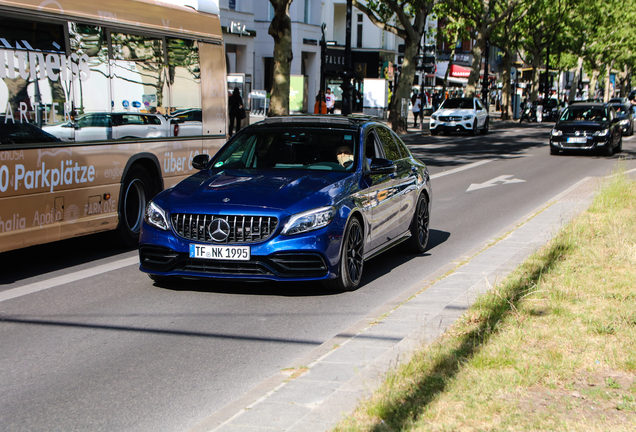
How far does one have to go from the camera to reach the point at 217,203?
6.90 m

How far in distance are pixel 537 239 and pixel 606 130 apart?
61.1ft

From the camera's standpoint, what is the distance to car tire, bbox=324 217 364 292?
23.6 feet

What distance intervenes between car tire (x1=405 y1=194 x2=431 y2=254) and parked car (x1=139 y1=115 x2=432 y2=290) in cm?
67

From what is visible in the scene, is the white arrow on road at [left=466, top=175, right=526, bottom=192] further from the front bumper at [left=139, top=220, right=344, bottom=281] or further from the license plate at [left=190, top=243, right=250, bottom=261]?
A: the license plate at [left=190, top=243, right=250, bottom=261]

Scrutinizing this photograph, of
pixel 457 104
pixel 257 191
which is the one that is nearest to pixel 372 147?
pixel 257 191

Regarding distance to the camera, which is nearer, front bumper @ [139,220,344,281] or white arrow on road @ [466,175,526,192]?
front bumper @ [139,220,344,281]

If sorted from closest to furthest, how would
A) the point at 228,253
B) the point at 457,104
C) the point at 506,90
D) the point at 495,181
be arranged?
the point at 228,253
the point at 495,181
the point at 457,104
the point at 506,90

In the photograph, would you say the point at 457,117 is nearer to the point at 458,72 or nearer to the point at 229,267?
the point at 229,267

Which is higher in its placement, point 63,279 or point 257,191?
point 257,191

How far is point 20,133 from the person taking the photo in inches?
302

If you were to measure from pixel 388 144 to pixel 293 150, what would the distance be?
1349 mm

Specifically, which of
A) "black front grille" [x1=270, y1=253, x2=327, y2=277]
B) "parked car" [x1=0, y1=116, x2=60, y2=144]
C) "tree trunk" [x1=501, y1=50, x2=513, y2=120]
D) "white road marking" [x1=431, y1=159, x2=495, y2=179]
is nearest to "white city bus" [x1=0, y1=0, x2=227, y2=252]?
"parked car" [x1=0, y1=116, x2=60, y2=144]

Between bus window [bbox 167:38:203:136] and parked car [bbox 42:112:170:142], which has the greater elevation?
bus window [bbox 167:38:203:136]

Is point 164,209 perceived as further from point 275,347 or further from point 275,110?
point 275,110
